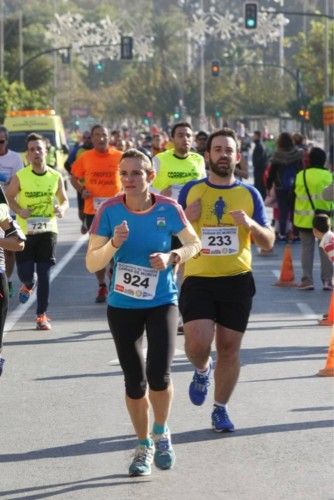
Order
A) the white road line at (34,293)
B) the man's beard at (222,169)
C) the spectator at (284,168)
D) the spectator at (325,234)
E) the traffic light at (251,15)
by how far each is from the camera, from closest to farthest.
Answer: the man's beard at (222,169)
the spectator at (325,234)
the white road line at (34,293)
the spectator at (284,168)
the traffic light at (251,15)

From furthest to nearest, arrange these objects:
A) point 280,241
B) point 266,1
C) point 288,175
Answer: point 266,1, point 280,241, point 288,175

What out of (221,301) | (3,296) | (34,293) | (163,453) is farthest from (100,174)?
(163,453)

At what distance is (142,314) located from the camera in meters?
8.84

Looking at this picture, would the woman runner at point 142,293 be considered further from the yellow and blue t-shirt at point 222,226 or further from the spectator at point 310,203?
the spectator at point 310,203

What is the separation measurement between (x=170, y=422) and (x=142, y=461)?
1.75 metres

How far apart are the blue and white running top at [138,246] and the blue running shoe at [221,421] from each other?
1416 millimetres

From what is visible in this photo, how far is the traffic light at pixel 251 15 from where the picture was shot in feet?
171

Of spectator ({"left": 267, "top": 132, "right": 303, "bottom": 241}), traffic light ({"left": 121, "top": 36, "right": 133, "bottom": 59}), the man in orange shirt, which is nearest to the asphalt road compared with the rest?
the man in orange shirt

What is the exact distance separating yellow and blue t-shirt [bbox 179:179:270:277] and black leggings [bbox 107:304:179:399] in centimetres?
125

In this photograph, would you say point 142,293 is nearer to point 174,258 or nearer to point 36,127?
point 174,258

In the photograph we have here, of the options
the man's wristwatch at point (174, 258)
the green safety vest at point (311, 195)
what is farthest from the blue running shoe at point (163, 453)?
the green safety vest at point (311, 195)

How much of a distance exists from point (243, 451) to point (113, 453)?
0.72m

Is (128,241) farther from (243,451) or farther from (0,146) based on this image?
(0,146)

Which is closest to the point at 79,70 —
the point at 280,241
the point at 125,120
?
the point at 125,120
